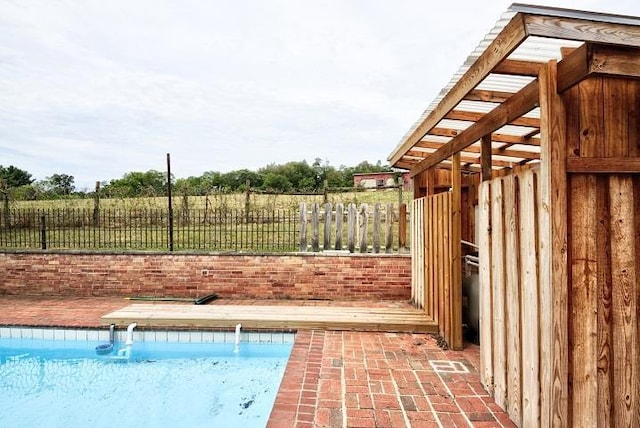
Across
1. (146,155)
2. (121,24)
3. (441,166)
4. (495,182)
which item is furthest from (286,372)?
(146,155)

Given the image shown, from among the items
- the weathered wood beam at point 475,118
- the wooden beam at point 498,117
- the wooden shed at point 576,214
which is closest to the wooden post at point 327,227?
the wooden beam at point 498,117

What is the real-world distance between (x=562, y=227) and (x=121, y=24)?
9786 millimetres

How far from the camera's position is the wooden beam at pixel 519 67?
2455 millimetres

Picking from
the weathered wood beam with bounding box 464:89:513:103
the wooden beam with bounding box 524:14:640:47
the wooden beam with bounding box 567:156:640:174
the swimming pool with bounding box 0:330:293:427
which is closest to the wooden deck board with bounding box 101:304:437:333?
the swimming pool with bounding box 0:330:293:427

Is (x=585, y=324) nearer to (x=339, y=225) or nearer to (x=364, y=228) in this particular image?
(x=364, y=228)

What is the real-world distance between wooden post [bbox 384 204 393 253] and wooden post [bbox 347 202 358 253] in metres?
0.58

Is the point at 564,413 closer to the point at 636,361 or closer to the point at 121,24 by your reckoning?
the point at 636,361

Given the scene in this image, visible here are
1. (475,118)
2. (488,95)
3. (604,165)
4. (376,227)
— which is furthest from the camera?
(376,227)

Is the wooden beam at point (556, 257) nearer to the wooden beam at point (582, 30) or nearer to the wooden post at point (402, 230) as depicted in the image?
the wooden beam at point (582, 30)

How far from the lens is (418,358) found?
4328 millimetres

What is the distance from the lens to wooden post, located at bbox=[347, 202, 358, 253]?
7281 millimetres

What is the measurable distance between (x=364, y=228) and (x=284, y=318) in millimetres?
2581

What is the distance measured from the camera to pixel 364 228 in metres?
7.32

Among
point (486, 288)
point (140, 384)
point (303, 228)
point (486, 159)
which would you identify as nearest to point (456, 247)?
point (486, 288)
